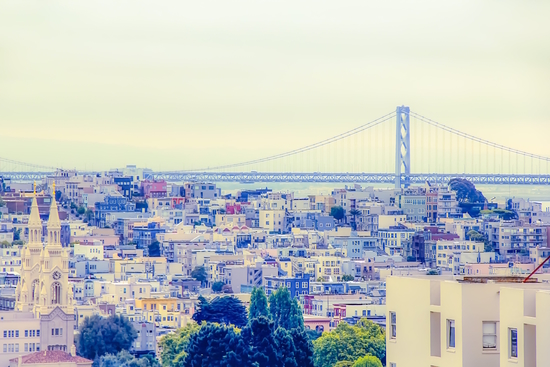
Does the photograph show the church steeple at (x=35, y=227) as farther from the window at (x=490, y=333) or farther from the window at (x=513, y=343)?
the window at (x=513, y=343)

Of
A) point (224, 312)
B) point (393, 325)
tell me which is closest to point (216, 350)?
point (224, 312)

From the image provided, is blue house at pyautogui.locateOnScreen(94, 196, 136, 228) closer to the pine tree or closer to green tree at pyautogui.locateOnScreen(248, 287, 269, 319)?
green tree at pyautogui.locateOnScreen(248, 287, 269, 319)

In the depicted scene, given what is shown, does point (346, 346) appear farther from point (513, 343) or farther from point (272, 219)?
point (272, 219)

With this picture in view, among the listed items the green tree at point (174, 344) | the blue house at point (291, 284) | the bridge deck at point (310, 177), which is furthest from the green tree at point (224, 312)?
the bridge deck at point (310, 177)

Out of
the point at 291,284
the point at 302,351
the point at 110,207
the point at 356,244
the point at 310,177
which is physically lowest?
the point at 302,351

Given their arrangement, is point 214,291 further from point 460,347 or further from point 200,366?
point 460,347
